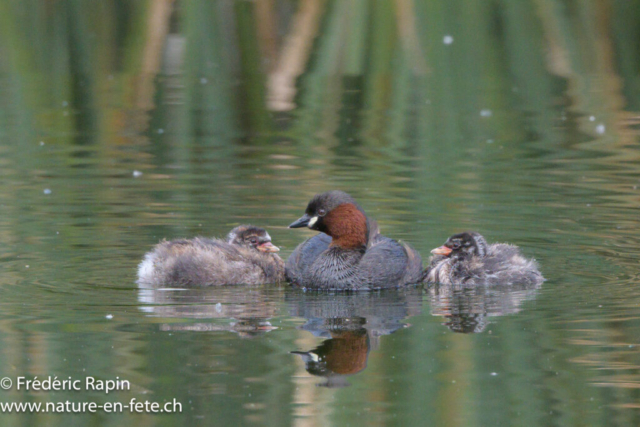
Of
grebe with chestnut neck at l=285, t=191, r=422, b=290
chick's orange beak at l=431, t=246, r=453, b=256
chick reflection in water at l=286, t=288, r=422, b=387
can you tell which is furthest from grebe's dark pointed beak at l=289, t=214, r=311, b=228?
chick's orange beak at l=431, t=246, r=453, b=256

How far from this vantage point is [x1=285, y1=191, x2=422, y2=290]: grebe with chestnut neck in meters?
8.09

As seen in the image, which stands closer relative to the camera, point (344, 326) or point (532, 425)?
point (532, 425)

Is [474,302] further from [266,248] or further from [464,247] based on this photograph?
[266,248]

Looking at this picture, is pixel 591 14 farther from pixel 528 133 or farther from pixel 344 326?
pixel 344 326

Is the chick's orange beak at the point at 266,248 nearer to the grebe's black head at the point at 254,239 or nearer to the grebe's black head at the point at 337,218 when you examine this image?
the grebe's black head at the point at 254,239

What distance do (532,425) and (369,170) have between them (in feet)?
24.1

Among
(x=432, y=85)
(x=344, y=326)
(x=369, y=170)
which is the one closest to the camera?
(x=344, y=326)

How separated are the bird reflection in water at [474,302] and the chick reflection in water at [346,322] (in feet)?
0.56

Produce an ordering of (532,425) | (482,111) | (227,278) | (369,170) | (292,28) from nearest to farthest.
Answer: (532,425) → (227,278) → (369,170) → (482,111) → (292,28)

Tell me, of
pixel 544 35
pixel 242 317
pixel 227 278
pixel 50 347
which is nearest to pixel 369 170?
pixel 227 278

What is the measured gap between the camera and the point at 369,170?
12320mm

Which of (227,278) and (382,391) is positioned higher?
(227,278)

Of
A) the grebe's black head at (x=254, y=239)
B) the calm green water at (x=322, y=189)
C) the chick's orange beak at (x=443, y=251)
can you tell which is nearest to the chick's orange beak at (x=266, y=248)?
the grebe's black head at (x=254, y=239)

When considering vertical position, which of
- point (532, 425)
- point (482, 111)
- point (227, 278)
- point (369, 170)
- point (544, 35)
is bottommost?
point (532, 425)
